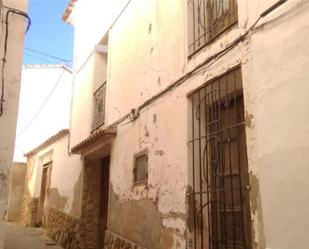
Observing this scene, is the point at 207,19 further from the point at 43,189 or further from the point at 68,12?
the point at 43,189

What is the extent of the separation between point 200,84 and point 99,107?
443cm

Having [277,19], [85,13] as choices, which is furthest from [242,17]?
[85,13]

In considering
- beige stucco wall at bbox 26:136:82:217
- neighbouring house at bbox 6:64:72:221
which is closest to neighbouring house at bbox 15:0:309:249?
beige stucco wall at bbox 26:136:82:217

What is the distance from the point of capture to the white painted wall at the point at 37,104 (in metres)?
19.3

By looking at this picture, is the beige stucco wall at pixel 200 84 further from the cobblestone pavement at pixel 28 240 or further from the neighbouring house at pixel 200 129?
the cobblestone pavement at pixel 28 240

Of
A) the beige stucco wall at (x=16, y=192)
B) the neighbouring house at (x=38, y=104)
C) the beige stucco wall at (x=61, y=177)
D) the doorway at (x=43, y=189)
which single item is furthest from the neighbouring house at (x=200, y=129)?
the neighbouring house at (x=38, y=104)

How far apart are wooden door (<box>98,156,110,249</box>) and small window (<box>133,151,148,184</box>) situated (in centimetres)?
273

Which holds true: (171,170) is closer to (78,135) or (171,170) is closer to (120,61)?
(120,61)

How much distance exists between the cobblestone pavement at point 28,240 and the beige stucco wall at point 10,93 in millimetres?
4665

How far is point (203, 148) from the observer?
4066mm

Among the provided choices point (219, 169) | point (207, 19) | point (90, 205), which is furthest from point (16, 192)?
point (219, 169)

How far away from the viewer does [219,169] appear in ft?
12.5

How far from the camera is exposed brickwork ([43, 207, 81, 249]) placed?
821 cm

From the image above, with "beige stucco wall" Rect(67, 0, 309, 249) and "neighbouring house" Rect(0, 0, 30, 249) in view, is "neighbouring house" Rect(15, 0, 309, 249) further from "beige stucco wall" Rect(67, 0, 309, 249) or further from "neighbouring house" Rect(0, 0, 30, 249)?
"neighbouring house" Rect(0, 0, 30, 249)
